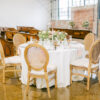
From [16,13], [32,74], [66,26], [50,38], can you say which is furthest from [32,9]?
[32,74]

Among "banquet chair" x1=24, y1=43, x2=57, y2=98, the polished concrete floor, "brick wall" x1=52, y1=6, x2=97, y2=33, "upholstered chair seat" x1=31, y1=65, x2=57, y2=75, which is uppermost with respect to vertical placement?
"brick wall" x1=52, y1=6, x2=97, y2=33

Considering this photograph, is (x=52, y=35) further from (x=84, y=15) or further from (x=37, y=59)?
(x=84, y=15)

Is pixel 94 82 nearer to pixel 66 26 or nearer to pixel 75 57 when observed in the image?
pixel 75 57

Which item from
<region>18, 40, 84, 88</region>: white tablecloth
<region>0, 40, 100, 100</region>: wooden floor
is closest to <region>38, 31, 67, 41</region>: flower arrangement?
<region>18, 40, 84, 88</region>: white tablecloth

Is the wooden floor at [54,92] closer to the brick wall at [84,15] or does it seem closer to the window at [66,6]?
the brick wall at [84,15]

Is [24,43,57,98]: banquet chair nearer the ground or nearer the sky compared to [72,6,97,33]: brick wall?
nearer the ground

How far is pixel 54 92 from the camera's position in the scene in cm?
350

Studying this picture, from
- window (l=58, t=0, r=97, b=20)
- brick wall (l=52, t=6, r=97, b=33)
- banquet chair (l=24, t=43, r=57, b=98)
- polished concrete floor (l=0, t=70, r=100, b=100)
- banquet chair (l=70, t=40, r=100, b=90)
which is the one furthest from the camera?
window (l=58, t=0, r=97, b=20)

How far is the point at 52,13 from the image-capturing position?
1405 cm

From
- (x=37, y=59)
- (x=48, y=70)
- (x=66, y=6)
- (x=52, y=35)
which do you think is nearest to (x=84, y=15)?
(x=66, y=6)

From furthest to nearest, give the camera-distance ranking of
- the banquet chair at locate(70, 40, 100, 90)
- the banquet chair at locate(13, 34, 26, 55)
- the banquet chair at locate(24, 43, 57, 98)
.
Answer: the banquet chair at locate(13, 34, 26, 55) → the banquet chair at locate(70, 40, 100, 90) → the banquet chair at locate(24, 43, 57, 98)

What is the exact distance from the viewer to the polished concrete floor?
3.26 metres

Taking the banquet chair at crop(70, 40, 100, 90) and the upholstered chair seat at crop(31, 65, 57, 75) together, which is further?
the banquet chair at crop(70, 40, 100, 90)

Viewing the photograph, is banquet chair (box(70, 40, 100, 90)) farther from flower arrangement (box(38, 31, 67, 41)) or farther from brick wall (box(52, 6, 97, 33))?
brick wall (box(52, 6, 97, 33))
